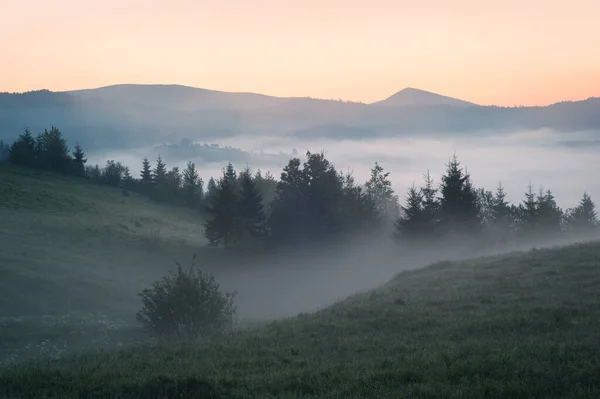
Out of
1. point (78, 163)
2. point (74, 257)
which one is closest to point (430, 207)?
point (74, 257)

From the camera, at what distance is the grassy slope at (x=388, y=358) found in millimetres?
9344

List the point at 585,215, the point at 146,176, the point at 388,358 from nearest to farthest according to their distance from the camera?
the point at 388,358, the point at 585,215, the point at 146,176

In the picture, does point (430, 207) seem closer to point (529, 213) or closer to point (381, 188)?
point (529, 213)

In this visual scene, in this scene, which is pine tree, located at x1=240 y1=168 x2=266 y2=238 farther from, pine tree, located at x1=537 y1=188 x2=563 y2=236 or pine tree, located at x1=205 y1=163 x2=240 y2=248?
pine tree, located at x1=537 y1=188 x2=563 y2=236

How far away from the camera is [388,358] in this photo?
11312 millimetres

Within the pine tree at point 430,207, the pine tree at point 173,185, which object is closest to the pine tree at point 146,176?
the pine tree at point 173,185

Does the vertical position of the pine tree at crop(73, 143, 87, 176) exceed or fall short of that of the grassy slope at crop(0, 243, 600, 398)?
it exceeds it

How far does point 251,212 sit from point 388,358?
5505 cm

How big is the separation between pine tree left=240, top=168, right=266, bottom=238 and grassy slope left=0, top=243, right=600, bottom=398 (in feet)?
152

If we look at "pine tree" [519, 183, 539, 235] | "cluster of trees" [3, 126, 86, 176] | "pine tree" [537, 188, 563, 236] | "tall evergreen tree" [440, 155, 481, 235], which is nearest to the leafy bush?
"tall evergreen tree" [440, 155, 481, 235]

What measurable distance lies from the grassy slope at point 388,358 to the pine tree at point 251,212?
46.2 m

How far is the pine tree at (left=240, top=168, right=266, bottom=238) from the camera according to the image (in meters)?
65.5

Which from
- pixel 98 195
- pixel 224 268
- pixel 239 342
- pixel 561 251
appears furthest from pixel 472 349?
pixel 98 195

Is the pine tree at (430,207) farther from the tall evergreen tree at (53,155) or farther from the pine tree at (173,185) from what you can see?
the tall evergreen tree at (53,155)
